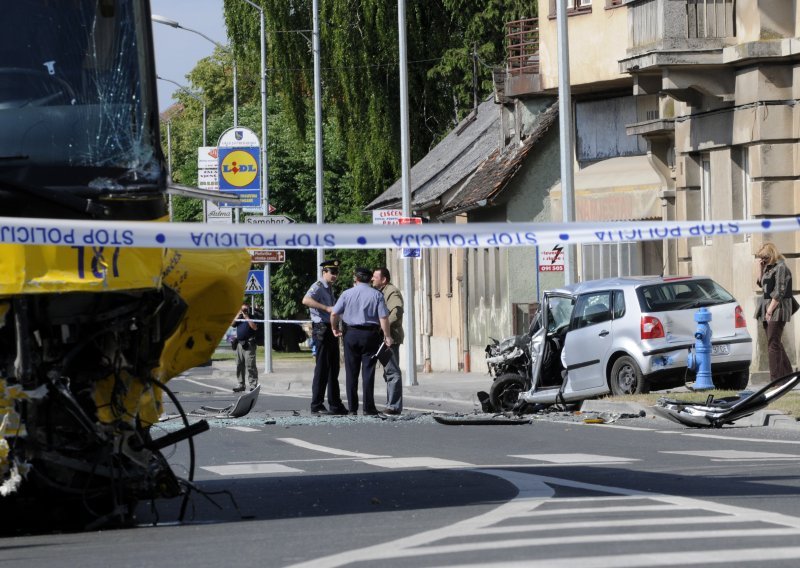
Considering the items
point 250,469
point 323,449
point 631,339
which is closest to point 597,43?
point 631,339

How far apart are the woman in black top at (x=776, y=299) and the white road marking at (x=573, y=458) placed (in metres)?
7.85

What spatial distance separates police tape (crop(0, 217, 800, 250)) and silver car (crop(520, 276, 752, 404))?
1046 centimetres

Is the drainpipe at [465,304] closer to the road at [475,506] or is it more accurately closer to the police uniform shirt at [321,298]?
the police uniform shirt at [321,298]

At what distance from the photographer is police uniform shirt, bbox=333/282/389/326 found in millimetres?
21469

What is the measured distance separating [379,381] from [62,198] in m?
27.1

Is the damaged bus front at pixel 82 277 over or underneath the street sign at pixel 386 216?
underneath

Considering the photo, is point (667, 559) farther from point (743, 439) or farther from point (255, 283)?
point (255, 283)

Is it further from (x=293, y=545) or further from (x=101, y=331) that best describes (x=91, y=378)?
(x=293, y=545)

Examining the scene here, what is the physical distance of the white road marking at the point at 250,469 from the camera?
13.8 m

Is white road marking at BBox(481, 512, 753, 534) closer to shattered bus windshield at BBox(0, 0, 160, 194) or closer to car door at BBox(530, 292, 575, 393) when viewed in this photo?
shattered bus windshield at BBox(0, 0, 160, 194)

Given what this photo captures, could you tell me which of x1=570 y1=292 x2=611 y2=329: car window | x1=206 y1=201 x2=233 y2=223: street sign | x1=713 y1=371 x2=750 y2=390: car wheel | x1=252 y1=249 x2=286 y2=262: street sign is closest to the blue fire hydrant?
x1=713 y1=371 x2=750 y2=390: car wheel

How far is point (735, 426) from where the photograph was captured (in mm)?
18531

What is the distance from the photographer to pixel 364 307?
2147cm

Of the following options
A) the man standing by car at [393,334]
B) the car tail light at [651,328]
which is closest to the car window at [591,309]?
the car tail light at [651,328]
